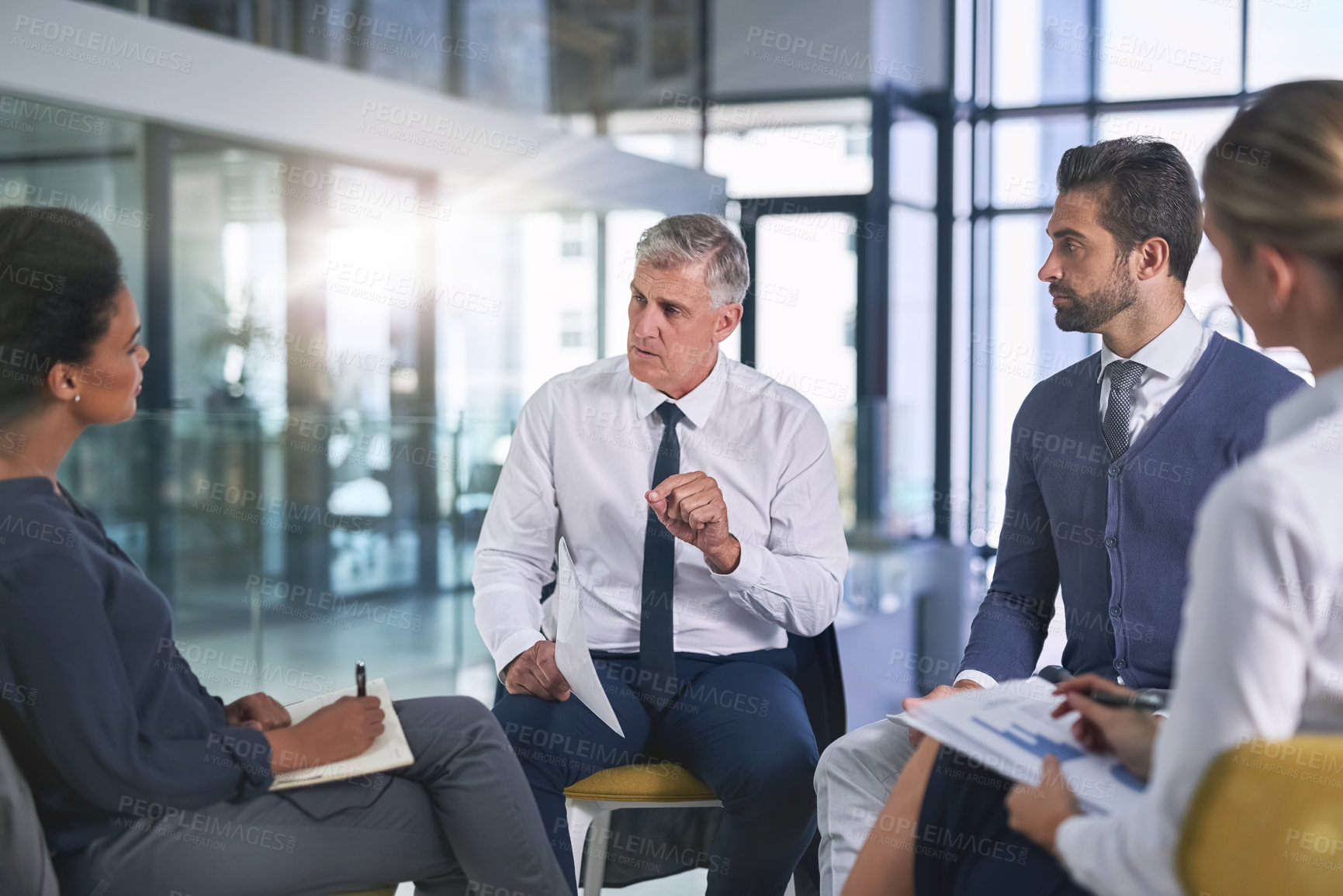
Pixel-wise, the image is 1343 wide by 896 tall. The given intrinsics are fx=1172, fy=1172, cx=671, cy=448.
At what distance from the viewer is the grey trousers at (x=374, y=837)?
4.41 ft

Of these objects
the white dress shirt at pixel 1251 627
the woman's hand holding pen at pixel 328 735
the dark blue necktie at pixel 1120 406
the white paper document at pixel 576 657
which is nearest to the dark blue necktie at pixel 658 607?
the white paper document at pixel 576 657

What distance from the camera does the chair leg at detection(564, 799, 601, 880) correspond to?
6.42 feet

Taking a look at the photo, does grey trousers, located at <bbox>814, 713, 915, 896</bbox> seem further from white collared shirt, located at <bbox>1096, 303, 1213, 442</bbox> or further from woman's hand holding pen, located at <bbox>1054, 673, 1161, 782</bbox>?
white collared shirt, located at <bbox>1096, 303, 1213, 442</bbox>

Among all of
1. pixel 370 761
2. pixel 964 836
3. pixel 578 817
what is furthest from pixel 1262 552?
pixel 578 817

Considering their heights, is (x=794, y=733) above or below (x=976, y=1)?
below

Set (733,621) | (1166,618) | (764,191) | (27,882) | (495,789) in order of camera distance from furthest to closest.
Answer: (764,191), (733,621), (1166,618), (495,789), (27,882)

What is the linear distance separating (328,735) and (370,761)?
0.07m

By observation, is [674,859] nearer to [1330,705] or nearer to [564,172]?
[1330,705]

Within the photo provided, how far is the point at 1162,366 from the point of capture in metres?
1.85

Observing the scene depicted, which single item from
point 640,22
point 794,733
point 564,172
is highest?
point 640,22

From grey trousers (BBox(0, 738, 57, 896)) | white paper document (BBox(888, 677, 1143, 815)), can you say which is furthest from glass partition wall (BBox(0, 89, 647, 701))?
white paper document (BBox(888, 677, 1143, 815))

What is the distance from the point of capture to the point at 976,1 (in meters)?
8.12

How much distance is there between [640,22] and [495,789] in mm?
7360

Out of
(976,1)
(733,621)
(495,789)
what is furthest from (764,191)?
(495,789)
